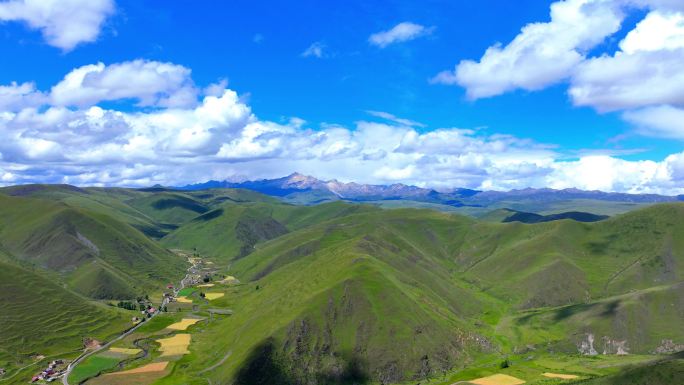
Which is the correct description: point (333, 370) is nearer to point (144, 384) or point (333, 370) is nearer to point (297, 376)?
point (297, 376)

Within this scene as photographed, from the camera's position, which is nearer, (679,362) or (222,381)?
(679,362)

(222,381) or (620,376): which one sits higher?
(620,376)

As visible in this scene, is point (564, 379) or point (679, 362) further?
point (564, 379)

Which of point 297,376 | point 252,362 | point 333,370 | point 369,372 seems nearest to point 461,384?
point 369,372

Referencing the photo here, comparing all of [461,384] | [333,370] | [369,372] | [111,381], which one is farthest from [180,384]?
[461,384]

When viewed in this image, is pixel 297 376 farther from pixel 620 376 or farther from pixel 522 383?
pixel 620 376

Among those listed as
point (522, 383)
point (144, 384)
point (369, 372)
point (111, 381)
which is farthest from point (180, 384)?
point (522, 383)

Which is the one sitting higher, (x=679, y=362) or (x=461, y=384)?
(x=679, y=362)

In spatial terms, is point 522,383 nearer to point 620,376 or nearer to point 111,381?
point 620,376
